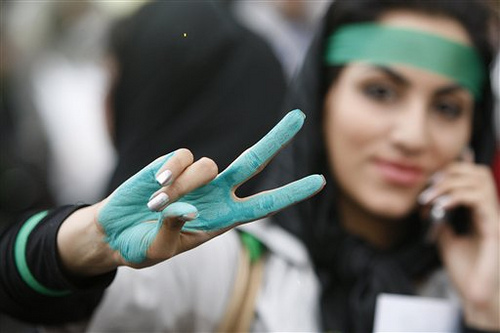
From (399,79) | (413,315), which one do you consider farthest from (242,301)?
(399,79)

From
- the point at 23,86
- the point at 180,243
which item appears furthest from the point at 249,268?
the point at 23,86

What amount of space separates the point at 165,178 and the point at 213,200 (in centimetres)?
10

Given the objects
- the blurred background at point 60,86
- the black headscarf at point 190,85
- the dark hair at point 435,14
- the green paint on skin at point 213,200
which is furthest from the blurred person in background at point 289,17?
the green paint on skin at point 213,200

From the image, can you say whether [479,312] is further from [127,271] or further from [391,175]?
[127,271]

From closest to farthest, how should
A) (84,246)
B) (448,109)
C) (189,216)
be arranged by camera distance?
1. (189,216)
2. (84,246)
3. (448,109)

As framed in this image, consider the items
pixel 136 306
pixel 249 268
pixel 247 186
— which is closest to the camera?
pixel 136 306

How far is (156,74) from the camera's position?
6.25 ft

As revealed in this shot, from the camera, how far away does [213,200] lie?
1167mm

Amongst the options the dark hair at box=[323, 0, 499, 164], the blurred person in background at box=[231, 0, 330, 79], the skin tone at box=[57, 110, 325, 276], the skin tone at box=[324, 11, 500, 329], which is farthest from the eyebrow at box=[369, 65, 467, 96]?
the blurred person in background at box=[231, 0, 330, 79]

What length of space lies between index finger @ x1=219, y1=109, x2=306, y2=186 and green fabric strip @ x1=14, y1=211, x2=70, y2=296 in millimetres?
362

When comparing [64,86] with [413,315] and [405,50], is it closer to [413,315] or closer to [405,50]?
[405,50]

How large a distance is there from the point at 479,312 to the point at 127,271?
2.73ft

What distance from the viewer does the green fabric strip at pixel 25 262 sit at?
1279 millimetres

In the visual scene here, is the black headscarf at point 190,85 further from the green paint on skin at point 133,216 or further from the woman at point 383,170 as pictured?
the green paint on skin at point 133,216
